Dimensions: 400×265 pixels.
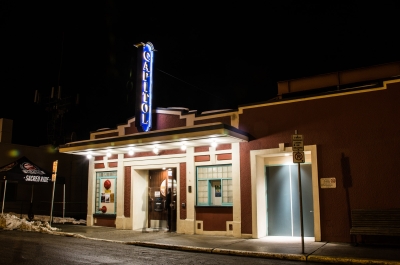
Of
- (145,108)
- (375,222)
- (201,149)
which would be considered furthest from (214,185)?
(375,222)

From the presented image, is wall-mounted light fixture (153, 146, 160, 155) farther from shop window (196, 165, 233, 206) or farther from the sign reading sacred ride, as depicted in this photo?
shop window (196, 165, 233, 206)

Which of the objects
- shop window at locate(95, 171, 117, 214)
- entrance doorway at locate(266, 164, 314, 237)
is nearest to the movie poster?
shop window at locate(95, 171, 117, 214)

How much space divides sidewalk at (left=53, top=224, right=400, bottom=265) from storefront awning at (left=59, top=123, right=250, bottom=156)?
3.54 meters

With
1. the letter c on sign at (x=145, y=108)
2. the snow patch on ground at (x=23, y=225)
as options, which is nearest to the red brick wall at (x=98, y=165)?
the snow patch on ground at (x=23, y=225)

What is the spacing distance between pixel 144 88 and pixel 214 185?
5.11 meters

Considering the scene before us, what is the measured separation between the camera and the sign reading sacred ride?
1623 cm

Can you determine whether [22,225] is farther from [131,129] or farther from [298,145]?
[298,145]

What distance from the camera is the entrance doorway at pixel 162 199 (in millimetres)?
16469

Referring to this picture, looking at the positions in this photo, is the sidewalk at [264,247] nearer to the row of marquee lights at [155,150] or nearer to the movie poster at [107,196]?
the movie poster at [107,196]

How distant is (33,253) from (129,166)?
24.0 ft

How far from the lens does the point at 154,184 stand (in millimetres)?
17656

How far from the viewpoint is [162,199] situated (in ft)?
56.3

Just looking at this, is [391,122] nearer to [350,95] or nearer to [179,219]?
[350,95]

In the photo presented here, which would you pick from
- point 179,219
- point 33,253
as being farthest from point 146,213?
point 33,253
